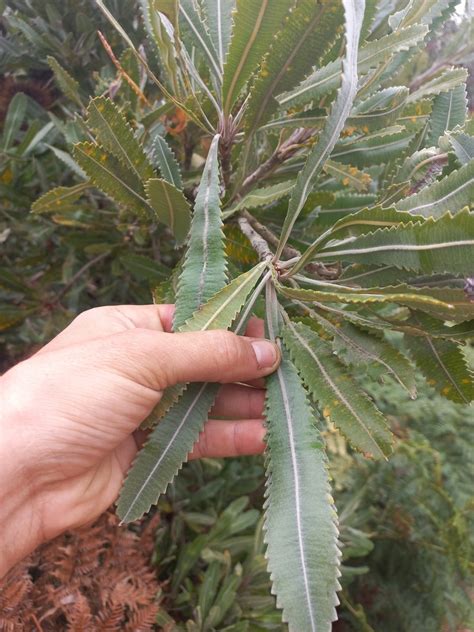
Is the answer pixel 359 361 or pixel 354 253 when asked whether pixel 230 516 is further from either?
pixel 354 253

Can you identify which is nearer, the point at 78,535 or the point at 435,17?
the point at 435,17

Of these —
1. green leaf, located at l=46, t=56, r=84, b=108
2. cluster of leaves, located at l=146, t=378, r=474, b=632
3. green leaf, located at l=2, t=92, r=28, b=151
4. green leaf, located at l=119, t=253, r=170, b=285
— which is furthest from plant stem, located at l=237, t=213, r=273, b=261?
cluster of leaves, located at l=146, t=378, r=474, b=632

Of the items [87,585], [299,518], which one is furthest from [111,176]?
[87,585]

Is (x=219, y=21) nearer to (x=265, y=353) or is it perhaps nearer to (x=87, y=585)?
(x=265, y=353)

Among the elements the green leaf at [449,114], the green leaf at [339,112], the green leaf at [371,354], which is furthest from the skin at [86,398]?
the green leaf at [449,114]

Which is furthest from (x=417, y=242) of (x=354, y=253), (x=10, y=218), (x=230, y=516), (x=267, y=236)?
(x=230, y=516)

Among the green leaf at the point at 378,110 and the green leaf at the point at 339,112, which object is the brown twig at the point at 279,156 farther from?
the green leaf at the point at 339,112

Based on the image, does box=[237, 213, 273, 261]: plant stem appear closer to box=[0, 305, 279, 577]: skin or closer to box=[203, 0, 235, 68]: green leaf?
box=[0, 305, 279, 577]: skin
